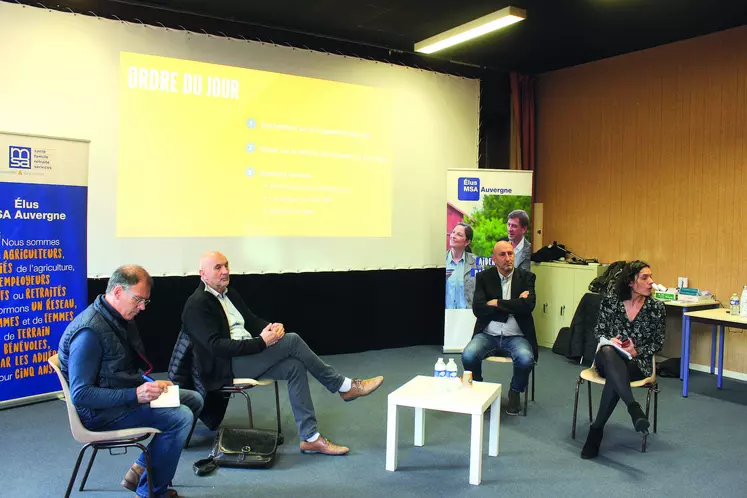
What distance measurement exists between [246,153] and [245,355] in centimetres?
234

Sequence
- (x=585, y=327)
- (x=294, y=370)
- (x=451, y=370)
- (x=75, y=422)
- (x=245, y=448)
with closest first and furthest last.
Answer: (x=75, y=422)
(x=245, y=448)
(x=294, y=370)
(x=451, y=370)
(x=585, y=327)

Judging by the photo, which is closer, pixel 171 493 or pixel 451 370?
pixel 171 493

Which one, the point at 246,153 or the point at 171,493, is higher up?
the point at 246,153

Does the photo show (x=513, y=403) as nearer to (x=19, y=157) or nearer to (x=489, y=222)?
(x=489, y=222)

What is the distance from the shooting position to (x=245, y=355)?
11.5ft

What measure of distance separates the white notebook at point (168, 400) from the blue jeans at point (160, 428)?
0.05 m

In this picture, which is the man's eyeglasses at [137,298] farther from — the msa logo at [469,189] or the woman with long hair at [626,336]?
the msa logo at [469,189]

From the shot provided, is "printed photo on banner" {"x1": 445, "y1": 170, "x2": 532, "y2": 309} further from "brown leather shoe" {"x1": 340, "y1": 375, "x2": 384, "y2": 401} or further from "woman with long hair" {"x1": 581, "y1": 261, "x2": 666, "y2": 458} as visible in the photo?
"brown leather shoe" {"x1": 340, "y1": 375, "x2": 384, "y2": 401}

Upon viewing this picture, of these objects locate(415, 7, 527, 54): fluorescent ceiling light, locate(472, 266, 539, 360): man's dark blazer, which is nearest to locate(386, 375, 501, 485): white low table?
locate(472, 266, 539, 360): man's dark blazer

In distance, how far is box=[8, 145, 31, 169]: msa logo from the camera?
4.08 m

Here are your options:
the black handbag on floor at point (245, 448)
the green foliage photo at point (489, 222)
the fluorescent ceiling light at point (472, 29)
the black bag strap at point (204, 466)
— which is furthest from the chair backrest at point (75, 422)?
the green foliage photo at point (489, 222)

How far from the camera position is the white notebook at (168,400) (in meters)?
2.62

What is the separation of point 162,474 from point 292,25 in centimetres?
415

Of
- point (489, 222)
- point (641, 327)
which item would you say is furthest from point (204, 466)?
point (489, 222)
